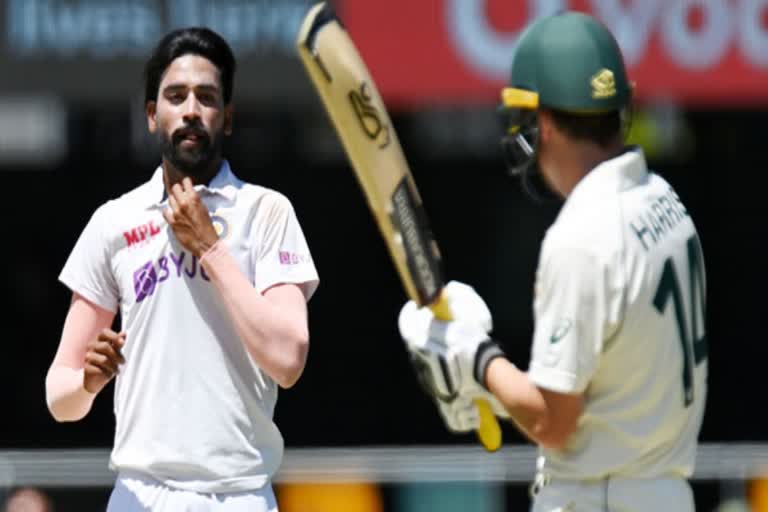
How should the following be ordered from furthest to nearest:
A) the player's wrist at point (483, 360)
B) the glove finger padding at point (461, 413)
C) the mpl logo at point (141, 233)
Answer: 1. the mpl logo at point (141, 233)
2. the glove finger padding at point (461, 413)
3. the player's wrist at point (483, 360)

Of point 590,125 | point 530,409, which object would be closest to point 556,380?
point 530,409

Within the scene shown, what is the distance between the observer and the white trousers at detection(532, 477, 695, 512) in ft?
11.0

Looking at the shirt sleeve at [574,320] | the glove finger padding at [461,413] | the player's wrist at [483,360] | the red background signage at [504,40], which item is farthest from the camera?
the red background signage at [504,40]

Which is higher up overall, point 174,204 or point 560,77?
point 560,77

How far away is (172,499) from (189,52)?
3.18 feet

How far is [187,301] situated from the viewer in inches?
152

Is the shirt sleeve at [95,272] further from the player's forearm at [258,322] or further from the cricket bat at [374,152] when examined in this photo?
the cricket bat at [374,152]

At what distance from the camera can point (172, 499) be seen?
3814 millimetres

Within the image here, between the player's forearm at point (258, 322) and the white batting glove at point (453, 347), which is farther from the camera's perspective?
the player's forearm at point (258, 322)

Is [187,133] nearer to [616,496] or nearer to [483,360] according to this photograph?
[483,360]

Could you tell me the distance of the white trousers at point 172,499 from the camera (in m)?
3.81

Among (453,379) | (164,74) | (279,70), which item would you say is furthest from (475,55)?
(453,379)

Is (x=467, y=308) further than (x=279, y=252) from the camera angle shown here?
No

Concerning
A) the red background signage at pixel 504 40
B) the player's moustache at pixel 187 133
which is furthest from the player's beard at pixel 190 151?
the red background signage at pixel 504 40
